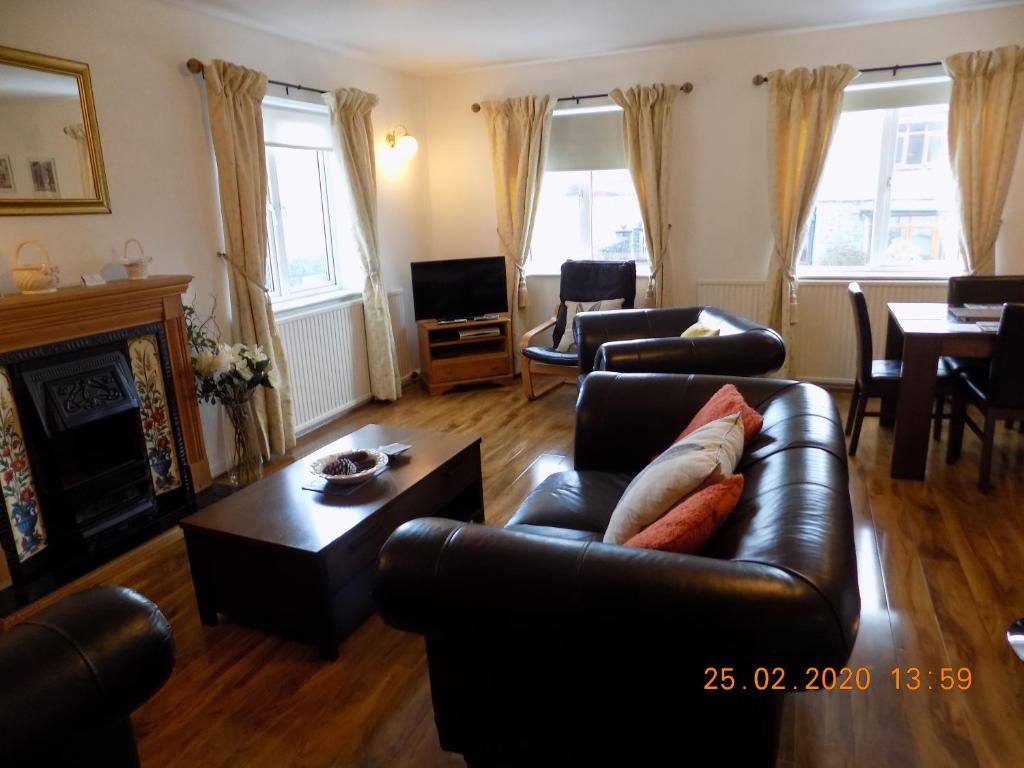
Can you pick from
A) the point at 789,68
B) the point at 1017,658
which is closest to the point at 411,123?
the point at 789,68

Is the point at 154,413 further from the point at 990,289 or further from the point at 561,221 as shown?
the point at 990,289

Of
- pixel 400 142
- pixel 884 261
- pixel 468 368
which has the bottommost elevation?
pixel 468 368

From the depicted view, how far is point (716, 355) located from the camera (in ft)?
9.27

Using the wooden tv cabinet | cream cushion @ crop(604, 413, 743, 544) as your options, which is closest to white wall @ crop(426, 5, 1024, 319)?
the wooden tv cabinet

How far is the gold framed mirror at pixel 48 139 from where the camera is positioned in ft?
8.33

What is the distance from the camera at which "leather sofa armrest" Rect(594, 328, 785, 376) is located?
2.82m

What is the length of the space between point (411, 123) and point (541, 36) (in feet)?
4.41

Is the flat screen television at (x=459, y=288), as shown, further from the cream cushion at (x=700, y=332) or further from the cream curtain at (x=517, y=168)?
the cream cushion at (x=700, y=332)

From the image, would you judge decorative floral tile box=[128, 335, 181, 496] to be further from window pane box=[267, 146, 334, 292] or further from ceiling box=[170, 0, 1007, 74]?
ceiling box=[170, 0, 1007, 74]

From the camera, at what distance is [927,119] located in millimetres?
4281

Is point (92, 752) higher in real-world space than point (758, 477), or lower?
lower

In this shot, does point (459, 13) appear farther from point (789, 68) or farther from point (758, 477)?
point (758, 477)

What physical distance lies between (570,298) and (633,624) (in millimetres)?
3893

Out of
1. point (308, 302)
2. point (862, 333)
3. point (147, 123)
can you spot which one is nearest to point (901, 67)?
point (862, 333)
